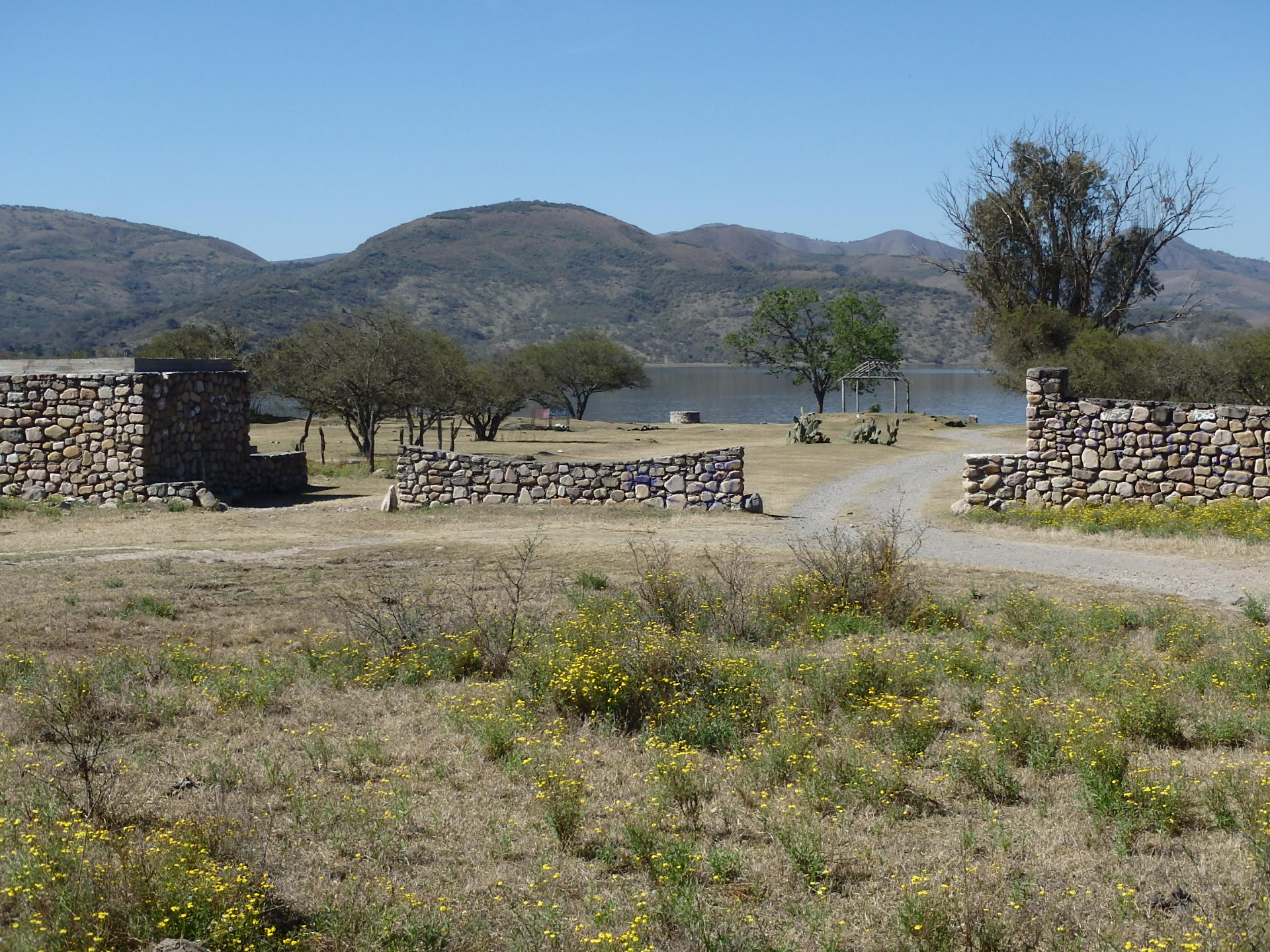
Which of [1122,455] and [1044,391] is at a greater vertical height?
[1044,391]

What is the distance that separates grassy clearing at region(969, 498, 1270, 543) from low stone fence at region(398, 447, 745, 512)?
13.7 ft

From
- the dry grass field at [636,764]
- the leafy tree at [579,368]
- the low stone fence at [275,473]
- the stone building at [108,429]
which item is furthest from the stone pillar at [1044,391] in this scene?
the leafy tree at [579,368]

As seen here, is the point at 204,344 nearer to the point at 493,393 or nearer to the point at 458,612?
the point at 493,393

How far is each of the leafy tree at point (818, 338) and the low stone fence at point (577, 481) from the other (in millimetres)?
52622

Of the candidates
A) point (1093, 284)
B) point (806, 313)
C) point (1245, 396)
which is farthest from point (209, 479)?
point (806, 313)

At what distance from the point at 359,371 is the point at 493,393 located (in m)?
12.6

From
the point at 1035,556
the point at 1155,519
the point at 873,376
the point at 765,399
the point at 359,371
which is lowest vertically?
the point at 1035,556

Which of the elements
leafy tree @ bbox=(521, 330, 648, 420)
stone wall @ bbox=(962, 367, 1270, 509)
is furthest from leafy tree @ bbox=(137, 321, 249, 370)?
stone wall @ bbox=(962, 367, 1270, 509)

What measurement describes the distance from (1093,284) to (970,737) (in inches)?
1872

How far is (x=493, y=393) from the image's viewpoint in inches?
1811

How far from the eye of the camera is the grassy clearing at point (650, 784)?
4750 millimetres

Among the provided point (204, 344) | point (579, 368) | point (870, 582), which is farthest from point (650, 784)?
point (579, 368)

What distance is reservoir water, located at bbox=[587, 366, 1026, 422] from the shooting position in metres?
77.8

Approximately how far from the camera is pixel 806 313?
3000 inches
